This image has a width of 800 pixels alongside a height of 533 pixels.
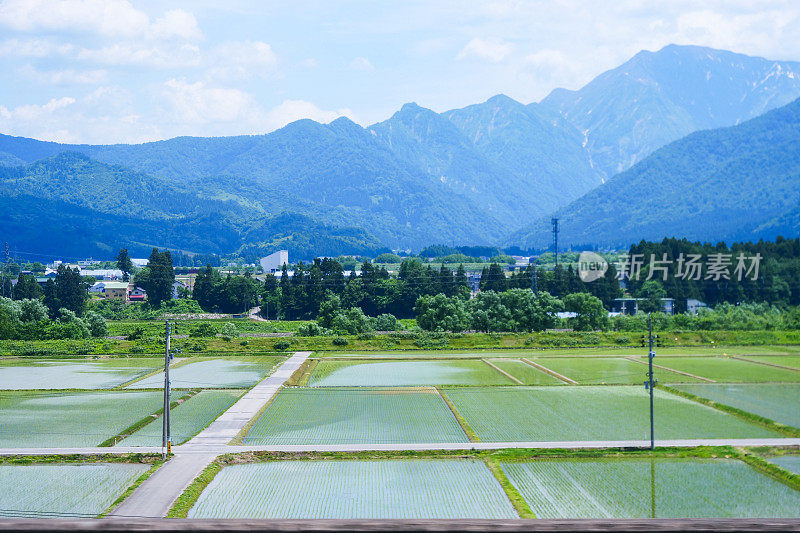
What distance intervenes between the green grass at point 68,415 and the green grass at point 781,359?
1638 inches

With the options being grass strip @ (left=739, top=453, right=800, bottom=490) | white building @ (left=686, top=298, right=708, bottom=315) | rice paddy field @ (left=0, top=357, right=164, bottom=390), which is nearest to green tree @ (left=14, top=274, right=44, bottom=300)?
rice paddy field @ (left=0, top=357, right=164, bottom=390)

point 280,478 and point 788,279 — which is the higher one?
point 788,279

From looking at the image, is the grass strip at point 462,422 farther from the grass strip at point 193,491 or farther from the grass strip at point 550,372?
the grass strip at point 193,491

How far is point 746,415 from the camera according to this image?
32.8 metres

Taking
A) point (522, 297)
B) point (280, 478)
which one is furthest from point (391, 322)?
point (280, 478)

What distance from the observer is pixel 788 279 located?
3725 inches

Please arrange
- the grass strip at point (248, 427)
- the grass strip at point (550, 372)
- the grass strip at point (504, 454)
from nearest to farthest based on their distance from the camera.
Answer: the grass strip at point (504, 454) → the grass strip at point (248, 427) → the grass strip at point (550, 372)

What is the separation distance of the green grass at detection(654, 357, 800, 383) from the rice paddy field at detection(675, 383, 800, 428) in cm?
235

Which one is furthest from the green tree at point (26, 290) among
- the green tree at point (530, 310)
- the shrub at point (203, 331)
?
the green tree at point (530, 310)

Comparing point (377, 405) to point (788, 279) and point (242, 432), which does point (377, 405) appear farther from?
point (788, 279)

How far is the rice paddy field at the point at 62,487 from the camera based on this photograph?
19.7 metres

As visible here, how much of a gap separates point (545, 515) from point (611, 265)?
8150cm

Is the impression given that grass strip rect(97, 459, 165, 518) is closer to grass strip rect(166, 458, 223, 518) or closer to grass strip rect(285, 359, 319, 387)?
grass strip rect(166, 458, 223, 518)

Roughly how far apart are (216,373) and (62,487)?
26838mm
